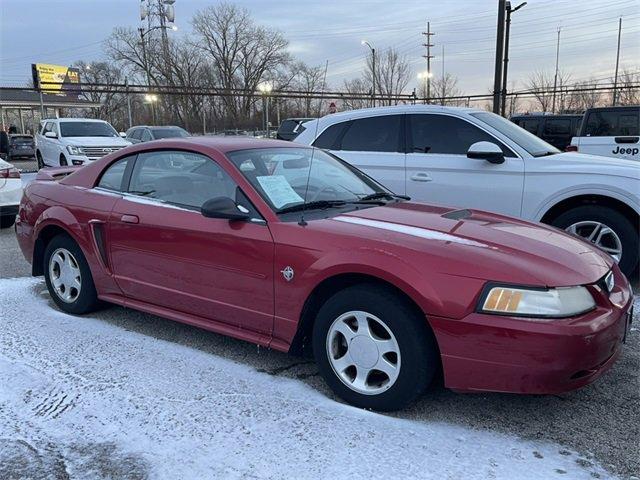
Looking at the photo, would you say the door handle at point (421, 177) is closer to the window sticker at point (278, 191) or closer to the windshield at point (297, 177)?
the windshield at point (297, 177)

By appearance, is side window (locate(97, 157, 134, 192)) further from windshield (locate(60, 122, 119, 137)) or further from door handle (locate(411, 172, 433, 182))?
windshield (locate(60, 122, 119, 137))

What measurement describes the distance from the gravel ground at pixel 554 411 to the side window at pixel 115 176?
136 centimetres

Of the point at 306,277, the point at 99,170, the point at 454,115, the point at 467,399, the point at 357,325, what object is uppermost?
the point at 454,115

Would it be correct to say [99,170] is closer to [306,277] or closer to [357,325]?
[306,277]

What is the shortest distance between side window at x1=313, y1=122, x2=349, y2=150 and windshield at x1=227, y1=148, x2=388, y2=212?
2.29 metres

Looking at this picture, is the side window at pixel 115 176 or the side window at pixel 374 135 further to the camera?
the side window at pixel 374 135

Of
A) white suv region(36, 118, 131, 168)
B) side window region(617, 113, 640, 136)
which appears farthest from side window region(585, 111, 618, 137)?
white suv region(36, 118, 131, 168)

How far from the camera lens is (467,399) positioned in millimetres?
3184

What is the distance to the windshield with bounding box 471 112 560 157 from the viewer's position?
571 centimetres

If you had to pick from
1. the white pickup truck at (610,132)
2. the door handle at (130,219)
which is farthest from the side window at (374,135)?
the white pickup truck at (610,132)

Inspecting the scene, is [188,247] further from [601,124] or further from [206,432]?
[601,124]

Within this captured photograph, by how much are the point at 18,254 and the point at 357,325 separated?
18.5ft

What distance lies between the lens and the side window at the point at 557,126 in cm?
1478

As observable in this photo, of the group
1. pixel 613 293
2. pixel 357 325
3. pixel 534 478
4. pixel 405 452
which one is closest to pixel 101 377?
pixel 357 325
